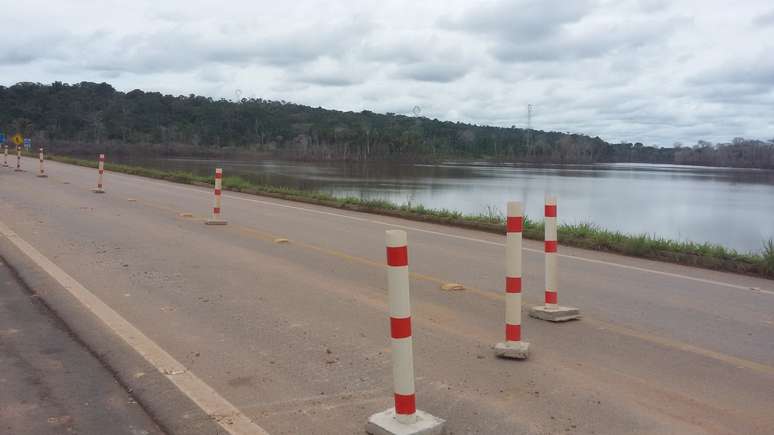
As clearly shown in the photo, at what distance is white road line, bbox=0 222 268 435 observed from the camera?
3965 mm

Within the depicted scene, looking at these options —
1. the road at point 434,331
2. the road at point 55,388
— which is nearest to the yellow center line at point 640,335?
the road at point 434,331

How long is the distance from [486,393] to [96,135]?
390 feet

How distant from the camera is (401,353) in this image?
3.81m

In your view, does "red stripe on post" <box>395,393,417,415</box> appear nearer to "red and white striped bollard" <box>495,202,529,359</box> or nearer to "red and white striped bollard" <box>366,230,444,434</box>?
"red and white striped bollard" <box>366,230,444,434</box>

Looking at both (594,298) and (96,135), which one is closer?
(594,298)

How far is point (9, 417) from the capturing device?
3.93m

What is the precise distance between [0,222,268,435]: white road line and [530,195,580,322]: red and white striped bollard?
3.36 m

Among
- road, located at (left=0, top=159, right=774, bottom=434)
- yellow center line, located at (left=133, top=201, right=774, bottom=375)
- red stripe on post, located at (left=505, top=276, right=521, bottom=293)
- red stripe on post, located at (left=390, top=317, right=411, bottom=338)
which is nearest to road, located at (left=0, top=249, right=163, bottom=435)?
road, located at (left=0, top=159, right=774, bottom=434)

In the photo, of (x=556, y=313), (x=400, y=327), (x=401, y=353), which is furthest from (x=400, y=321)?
(x=556, y=313)

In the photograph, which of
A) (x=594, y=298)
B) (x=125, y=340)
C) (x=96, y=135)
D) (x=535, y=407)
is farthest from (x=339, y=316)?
(x=96, y=135)

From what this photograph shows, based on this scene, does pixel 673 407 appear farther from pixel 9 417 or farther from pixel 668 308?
pixel 9 417

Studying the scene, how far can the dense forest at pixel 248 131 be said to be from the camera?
4328 inches

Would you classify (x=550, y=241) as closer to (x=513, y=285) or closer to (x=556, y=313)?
(x=556, y=313)

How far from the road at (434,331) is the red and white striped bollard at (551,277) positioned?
12cm
